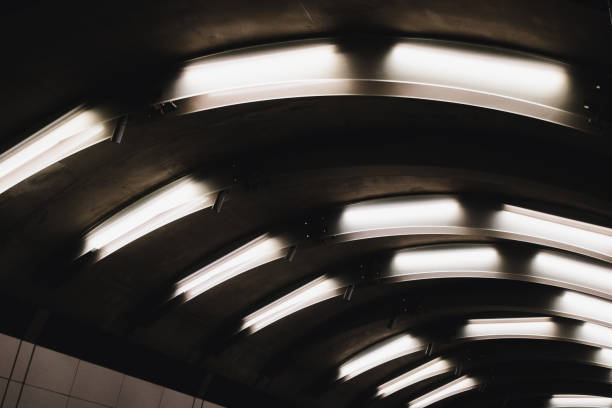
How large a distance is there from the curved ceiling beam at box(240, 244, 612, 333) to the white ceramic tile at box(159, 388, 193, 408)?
8.43 feet

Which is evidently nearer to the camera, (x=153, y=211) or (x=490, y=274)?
(x=153, y=211)

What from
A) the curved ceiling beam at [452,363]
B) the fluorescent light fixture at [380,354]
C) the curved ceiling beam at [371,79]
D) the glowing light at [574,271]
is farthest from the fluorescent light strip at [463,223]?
the curved ceiling beam at [452,363]

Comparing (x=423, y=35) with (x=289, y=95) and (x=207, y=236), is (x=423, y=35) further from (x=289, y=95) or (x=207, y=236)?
(x=207, y=236)

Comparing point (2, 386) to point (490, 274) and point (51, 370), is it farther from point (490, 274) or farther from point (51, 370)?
point (490, 274)

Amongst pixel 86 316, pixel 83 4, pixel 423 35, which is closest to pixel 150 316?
pixel 86 316

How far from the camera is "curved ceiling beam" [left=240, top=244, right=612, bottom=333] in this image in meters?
13.2

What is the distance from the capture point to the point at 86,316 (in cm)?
1414

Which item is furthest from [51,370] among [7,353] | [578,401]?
[578,401]

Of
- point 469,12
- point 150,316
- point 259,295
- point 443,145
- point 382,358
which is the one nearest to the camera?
point 469,12

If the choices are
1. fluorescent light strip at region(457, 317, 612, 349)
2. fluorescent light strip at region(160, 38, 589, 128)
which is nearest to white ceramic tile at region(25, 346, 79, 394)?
fluorescent light strip at region(160, 38, 589, 128)

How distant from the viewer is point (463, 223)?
1200cm

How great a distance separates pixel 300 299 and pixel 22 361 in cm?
635

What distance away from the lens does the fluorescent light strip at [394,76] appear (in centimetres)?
757

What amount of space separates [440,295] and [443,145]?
818 centimetres
